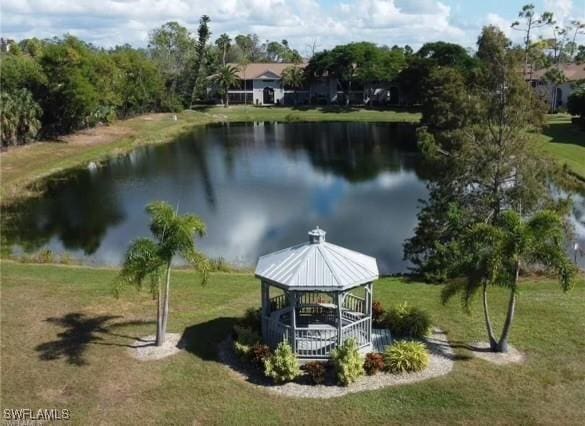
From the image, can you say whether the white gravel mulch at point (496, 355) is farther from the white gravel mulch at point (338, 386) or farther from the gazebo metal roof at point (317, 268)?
the gazebo metal roof at point (317, 268)

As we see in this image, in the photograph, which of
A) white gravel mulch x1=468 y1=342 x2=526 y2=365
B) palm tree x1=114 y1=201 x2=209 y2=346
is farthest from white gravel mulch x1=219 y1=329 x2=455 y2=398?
palm tree x1=114 y1=201 x2=209 y2=346

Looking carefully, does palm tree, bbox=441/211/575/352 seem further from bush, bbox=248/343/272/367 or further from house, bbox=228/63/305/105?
house, bbox=228/63/305/105

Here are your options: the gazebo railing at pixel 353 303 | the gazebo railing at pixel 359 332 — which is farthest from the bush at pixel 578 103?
the gazebo railing at pixel 359 332

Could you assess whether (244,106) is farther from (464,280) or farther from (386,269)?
(464,280)

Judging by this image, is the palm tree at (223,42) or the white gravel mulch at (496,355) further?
the palm tree at (223,42)

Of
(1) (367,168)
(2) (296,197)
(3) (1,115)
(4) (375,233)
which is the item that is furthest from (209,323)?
(3) (1,115)

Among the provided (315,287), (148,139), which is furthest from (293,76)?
(315,287)

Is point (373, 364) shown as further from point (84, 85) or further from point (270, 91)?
point (270, 91)
